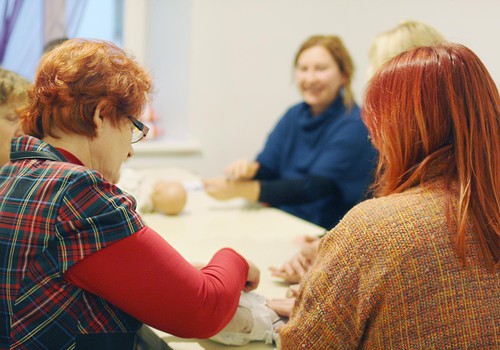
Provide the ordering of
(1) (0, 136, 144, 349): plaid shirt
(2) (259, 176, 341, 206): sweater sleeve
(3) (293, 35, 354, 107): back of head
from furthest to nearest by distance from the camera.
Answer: (3) (293, 35, 354, 107): back of head, (2) (259, 176, 341, 206): sweater sleeve, (1) (0, 136, 144, 349): plaid shirt

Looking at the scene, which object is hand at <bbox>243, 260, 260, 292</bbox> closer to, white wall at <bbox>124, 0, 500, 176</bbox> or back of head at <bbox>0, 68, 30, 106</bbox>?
back of head at <bbox>0, 68, 30, 106</bbox>

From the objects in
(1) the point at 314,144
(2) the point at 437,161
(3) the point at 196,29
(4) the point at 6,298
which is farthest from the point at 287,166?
(4) the point at 6,298

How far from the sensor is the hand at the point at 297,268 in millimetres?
1686

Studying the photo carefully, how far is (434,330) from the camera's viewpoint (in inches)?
43.6

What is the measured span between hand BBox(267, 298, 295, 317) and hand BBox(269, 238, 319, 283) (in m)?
0.20

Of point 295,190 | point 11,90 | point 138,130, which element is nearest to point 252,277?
point 138,130

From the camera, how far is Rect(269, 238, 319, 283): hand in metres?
1.69

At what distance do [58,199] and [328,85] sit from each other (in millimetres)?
1955

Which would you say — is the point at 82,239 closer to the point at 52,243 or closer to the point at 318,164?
the point at 52,243

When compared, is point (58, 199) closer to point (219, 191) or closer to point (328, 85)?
point (219, 191)

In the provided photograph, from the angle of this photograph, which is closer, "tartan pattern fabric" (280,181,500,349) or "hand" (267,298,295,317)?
"tartan pattern fabric" (280,181,500,349)

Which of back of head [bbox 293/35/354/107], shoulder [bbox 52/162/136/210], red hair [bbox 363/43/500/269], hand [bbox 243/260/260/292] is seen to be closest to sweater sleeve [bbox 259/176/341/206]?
back of head [bbox 293/35/354/107]

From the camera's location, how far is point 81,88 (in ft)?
3.83

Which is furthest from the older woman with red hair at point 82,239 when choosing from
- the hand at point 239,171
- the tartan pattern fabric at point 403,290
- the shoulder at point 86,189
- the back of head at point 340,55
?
the back of head at point 340,55
